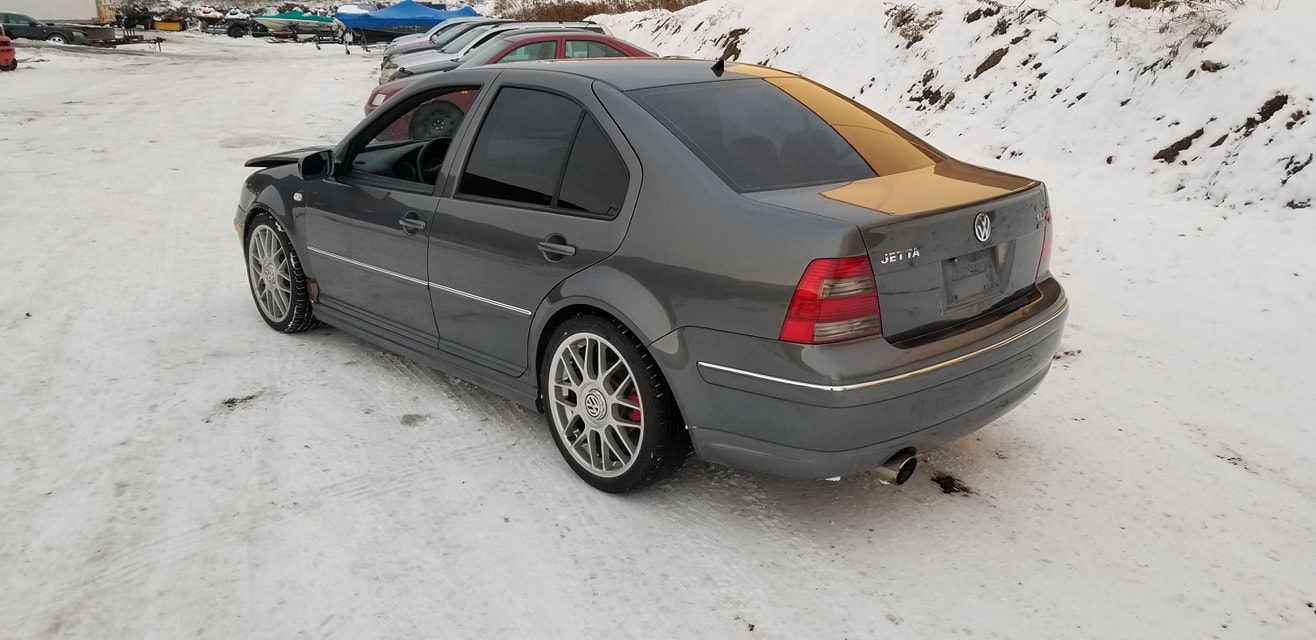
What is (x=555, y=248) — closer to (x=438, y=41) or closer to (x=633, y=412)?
(x=633, y=412)

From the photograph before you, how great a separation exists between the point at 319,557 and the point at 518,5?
A: 43.3 metres

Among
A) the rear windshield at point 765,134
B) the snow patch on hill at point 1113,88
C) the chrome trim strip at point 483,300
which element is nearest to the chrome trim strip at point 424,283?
the chrome trim strip at point 483,300

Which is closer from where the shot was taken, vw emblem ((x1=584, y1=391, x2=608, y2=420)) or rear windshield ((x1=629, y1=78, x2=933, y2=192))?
rear windshield ((x1=629, y1=78, x2=933, y2=192))

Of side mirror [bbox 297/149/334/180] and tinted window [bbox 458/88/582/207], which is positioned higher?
tinted window [bbox 458/88/582/207]

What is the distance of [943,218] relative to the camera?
3027mm

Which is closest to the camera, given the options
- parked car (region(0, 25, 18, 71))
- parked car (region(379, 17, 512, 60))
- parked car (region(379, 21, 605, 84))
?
parked car (region(379, 21, 605, 84))

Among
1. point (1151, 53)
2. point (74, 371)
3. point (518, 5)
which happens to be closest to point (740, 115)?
point (74, 371)

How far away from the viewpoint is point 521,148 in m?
3.80

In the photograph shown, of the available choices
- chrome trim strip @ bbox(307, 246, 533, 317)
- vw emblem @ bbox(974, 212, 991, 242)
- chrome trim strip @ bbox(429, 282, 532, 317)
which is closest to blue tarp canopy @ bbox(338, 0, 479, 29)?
chrome trim strip @ bbox(307, 246, 533, 317)

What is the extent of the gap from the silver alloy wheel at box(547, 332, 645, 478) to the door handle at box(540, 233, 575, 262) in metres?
0.30

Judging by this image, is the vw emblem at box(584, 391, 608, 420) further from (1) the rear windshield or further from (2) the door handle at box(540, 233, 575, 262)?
(1) the rear windshield

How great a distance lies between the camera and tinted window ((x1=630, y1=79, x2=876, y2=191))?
332cm

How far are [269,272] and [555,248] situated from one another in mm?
2547

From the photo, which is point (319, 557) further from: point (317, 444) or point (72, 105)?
point (72, 105)
